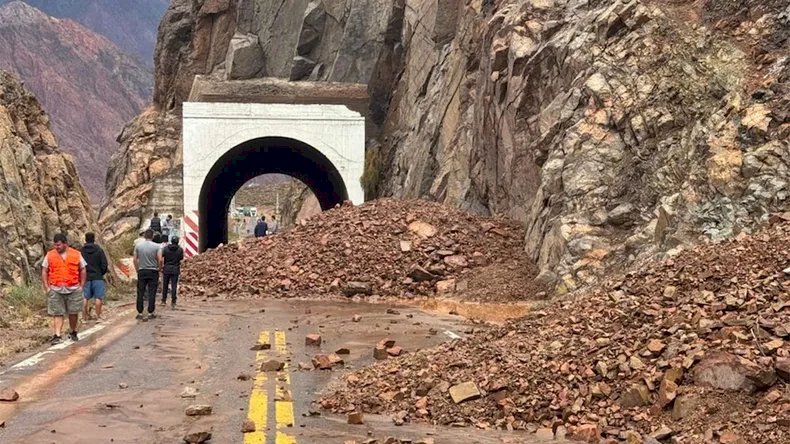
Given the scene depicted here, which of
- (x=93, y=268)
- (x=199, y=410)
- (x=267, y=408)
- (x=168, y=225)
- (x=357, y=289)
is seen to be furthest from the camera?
(x=168, y=225)

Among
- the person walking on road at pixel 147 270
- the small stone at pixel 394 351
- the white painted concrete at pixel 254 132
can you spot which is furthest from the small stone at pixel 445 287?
the white painted concrete at pixel 254 132

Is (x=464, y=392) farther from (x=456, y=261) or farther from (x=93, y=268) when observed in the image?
(x=456, y=261)

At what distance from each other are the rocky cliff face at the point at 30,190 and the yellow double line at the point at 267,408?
8.17 meters

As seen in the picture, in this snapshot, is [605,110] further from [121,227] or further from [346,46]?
[121,227]

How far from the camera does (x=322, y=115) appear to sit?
30234mm

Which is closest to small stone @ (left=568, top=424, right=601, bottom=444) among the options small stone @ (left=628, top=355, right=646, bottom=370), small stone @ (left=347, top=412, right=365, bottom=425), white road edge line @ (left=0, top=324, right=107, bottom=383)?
small stone @ (left=628, top=355, right=646, bottom=370)

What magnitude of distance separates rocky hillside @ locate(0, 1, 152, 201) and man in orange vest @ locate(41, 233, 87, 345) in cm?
14958

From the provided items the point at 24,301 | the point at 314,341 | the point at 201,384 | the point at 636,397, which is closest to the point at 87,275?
the point at 24,301

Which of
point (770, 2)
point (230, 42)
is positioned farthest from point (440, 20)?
point (230, 42)

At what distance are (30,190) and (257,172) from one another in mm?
23685

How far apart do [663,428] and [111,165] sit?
51.9 m

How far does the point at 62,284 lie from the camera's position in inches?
444

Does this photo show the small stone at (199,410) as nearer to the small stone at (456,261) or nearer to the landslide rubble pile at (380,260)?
the landslide rubble pile at (380,260)

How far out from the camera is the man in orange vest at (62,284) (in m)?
11.2
